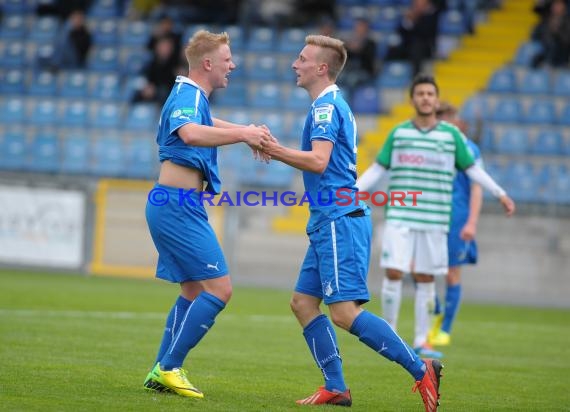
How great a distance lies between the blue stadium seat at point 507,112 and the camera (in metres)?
20.8

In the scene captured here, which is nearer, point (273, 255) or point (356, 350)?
point (356, 350)

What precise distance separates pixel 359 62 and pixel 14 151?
263 inches

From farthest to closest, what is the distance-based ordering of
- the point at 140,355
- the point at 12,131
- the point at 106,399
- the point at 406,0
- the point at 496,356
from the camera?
the point at 406,0, the point at 12,131, the point at 496,356, the point at 140,355, the point at 106,399

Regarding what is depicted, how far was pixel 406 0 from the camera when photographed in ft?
78.9

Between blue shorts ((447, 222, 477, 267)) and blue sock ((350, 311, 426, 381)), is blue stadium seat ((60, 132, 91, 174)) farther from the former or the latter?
blue sock ((350, 311, 426, 381))

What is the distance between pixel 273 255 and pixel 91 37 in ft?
26.9

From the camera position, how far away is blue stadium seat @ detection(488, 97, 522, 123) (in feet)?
68.2

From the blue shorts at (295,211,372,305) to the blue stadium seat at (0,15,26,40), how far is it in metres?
19.8

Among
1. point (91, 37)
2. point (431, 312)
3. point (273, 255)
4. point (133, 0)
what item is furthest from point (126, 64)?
point (431, 312)

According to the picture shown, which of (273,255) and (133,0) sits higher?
(133,0)

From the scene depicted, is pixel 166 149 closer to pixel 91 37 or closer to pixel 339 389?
pixel 339 389

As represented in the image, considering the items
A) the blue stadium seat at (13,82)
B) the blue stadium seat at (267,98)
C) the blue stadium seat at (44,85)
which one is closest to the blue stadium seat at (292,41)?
the blue stadium seat at (267,98)

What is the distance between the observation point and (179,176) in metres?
7.62

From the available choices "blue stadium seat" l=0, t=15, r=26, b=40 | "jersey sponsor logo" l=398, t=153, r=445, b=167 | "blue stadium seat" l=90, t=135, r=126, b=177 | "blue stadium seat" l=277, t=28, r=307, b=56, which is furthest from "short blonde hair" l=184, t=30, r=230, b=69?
"blue stadium seat" l=0, t=15, r=26, b=40
